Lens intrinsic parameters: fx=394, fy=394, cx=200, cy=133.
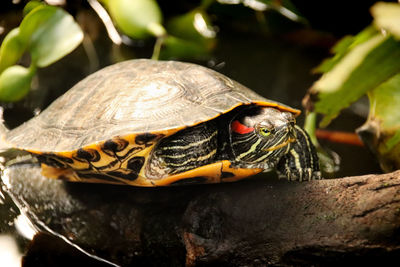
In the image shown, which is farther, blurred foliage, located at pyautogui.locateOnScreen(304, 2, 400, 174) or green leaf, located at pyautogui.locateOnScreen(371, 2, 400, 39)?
blurred foliage, located at pyautogui.locateOnScreen(304, 2, 400, 174)

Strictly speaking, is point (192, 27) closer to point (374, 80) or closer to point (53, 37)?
point (53, 37)

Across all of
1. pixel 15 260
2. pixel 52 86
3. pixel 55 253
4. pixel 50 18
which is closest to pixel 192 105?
pixel 55 253

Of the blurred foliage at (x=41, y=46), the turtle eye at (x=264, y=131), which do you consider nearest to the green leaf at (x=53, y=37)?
the blurred foliage at (x=41, y=46)

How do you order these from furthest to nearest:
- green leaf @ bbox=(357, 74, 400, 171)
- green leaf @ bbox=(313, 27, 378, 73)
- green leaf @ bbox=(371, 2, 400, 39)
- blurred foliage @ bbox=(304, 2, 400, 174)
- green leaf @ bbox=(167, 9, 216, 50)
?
green leaf @ bbox=(167, 9, 216, 50) → green leaf @ bbox=(357, 74, 400, 171) → green leaf @ bbox=(313, 27, 378, 73) → blurred foliage @ bbox=(304, 2, 400, 174) → green leaf @ bbox=(371, 2, 400, 39)

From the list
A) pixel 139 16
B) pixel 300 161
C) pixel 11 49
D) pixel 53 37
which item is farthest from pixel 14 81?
pixel 300 161

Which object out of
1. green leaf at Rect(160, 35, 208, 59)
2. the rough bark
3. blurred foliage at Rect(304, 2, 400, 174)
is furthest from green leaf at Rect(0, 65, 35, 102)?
blurred foliage at Rect(304, 2, 400, 174)

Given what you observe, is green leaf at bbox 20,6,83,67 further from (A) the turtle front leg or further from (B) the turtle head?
(A) the turtle front leg

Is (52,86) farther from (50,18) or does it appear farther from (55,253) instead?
(55,253)
